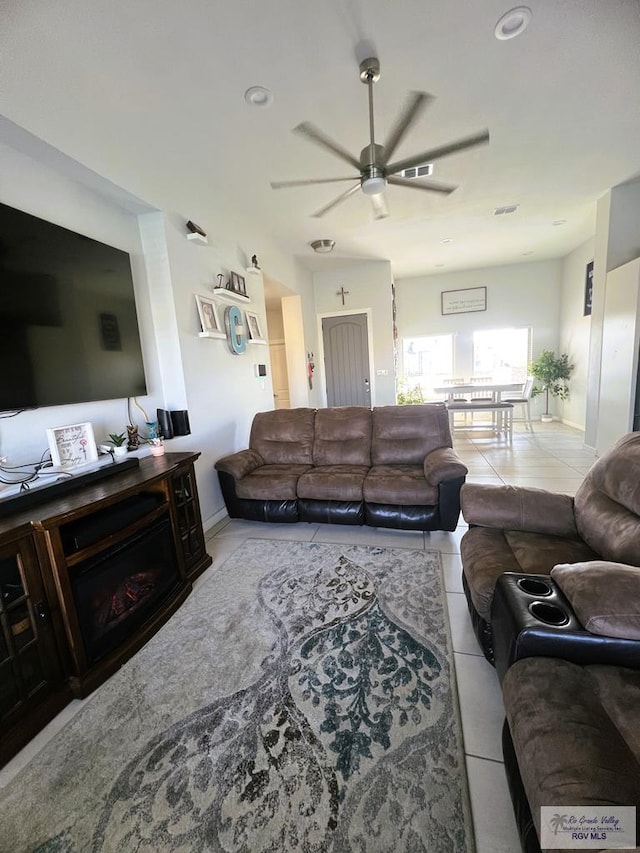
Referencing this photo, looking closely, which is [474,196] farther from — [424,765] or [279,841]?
[279,841]

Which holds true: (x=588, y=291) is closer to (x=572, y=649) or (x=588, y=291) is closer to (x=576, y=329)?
(x=576, y=329)

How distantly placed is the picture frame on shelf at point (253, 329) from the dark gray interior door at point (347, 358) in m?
2.28

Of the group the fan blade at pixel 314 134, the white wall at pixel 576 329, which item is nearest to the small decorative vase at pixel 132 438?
the fan blade at pixel 314 134

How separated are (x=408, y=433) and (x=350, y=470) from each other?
26.2 inches

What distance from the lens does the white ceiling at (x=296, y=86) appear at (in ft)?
5.28

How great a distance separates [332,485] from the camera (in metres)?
2.75

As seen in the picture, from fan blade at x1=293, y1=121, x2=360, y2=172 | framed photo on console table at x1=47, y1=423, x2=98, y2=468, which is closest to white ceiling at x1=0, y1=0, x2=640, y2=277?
fan blade at x1=293, y1=121, x2=360, y2=172

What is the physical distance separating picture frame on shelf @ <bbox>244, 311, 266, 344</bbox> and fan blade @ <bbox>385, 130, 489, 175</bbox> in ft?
6.72

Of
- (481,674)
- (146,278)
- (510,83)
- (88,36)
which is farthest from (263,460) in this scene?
(510,83)

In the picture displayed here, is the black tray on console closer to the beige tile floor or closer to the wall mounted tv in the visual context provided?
the wall mounted tv

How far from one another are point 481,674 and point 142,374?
2.65m

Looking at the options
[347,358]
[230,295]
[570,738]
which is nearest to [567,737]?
[570,738]

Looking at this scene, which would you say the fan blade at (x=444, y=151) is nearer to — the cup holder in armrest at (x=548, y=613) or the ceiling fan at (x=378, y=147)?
the ceiling fan at (x=378, y=147)

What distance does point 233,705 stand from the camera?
1.37m
